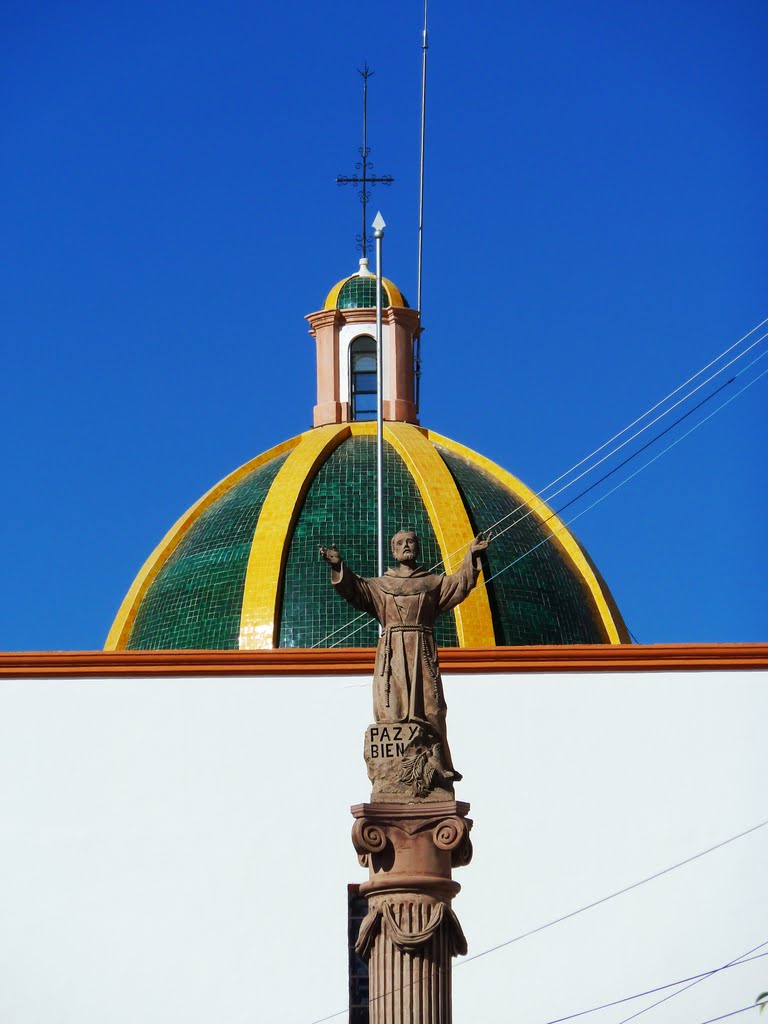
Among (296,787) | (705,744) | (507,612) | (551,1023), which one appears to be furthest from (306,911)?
(507,612)

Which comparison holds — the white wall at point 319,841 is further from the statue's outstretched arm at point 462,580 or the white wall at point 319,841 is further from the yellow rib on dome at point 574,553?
the statue's outstretched arm at point 462,580

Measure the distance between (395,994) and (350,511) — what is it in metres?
12.1

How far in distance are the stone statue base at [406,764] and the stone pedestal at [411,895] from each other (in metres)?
0.06

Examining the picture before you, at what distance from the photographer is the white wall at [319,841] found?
58.6 feet

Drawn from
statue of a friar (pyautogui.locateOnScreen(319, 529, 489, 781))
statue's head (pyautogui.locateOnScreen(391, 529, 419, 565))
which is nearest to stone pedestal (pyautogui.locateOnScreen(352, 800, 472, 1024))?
statue of a friar (pyautogui.locateOnScreen(319, 529, 489, 781))

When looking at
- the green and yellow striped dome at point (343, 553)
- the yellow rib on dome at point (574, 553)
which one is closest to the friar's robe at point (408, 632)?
the green and yellow striped dome at point (343, 553)

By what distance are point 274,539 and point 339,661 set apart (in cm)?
506

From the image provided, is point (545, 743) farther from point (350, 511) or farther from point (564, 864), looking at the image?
point (350, 511)

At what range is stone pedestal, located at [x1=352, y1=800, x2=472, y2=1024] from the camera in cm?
1191

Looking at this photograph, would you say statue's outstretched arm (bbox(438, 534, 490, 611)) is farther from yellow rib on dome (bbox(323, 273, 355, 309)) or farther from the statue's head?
yellow rib on dome (bbox(323, 273, 355, 309))

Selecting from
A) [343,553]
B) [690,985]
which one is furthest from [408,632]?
[343,553]

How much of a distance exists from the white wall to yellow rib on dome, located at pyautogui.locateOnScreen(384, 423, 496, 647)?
3453 mm

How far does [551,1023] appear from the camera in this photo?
58.1 ft

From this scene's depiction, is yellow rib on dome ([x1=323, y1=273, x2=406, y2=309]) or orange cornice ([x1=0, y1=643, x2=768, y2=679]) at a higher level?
yellow rib on dome ([x1=323, y1=273, x2=406, y2=309])
